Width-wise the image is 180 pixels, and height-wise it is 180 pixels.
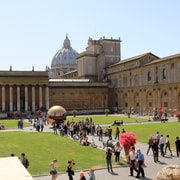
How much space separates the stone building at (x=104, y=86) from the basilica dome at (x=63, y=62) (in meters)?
41.1

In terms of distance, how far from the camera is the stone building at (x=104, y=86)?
61844 millimetres

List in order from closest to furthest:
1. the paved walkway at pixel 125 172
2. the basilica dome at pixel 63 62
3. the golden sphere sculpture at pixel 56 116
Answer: the paved walkway at pixel 125 172
the golden sphere sculpture at pixel 56 116
the basilica dome at pixel 63 62

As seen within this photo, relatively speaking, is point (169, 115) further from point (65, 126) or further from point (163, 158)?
point (163, 158)

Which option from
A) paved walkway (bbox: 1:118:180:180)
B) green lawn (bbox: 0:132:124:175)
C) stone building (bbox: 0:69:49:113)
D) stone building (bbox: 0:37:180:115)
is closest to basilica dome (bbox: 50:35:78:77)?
stone building (bbox: 0:37:180:115)

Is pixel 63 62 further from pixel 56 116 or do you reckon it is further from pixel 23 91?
pixel 56 116

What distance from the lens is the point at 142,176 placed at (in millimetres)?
15258

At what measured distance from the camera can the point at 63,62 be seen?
132250 mm

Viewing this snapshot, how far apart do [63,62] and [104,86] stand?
5410 centimetres

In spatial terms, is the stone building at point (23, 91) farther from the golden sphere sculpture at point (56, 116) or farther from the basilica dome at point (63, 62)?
the basilica dome at point (63, 62)

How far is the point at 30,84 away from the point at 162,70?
98.1 feet

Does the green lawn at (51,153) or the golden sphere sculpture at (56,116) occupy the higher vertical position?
the golden sphere sculpture at (56,116)

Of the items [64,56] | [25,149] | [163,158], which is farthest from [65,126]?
[64,56]

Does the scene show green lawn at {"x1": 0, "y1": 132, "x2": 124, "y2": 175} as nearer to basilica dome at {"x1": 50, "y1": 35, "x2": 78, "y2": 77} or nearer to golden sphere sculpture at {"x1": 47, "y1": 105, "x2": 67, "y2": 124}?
golden sphere sculpture at {"x1": 47, "y1": 105, "x2": 67, "y2": 124}

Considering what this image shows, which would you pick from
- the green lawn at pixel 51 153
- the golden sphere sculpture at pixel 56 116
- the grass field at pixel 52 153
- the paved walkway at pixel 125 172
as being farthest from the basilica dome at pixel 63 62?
the paved walkway at pixel 125 172
